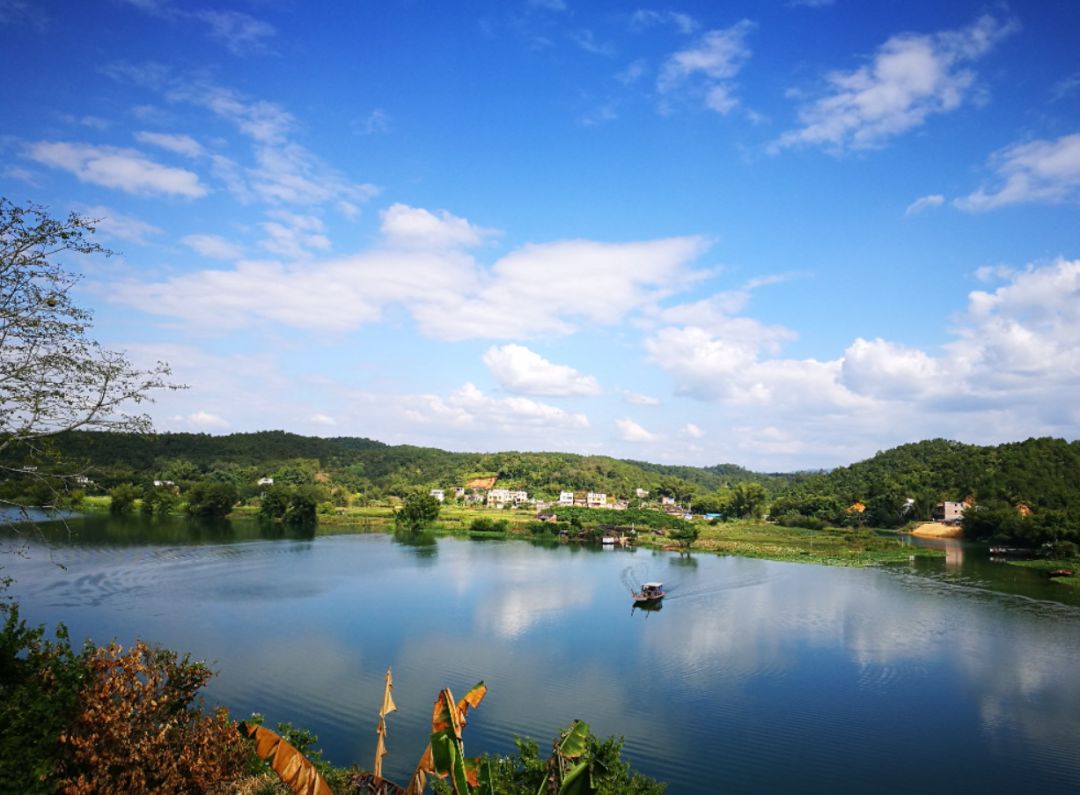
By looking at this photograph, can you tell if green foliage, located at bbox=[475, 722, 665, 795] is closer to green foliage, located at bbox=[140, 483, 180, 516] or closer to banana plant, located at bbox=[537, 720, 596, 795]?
banana plant, located at bbox=[537, 720, 596, 795]

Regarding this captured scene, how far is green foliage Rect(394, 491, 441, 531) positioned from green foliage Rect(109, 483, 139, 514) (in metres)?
23.7

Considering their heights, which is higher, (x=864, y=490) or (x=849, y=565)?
(x=864, y=490)

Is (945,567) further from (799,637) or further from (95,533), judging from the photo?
(95,533)

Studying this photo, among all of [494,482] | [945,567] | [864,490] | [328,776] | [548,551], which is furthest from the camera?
[494,482]

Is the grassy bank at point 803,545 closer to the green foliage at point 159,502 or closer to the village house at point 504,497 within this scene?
the village house at point 504,497

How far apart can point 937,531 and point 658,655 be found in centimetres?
5223

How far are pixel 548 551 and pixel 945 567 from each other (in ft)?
87.6

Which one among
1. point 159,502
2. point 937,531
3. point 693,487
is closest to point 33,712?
point 159,502

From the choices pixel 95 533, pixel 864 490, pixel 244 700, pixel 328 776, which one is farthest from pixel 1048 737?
pixel 864 490

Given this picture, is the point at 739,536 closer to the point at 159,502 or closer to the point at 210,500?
the point at 210,500

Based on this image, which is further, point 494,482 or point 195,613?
point 494,482

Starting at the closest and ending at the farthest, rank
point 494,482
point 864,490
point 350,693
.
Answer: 1. point 350,693
2. point 864,490
3. point 494,482

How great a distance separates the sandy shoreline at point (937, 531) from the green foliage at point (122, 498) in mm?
73104

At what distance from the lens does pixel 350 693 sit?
16.7 meters
